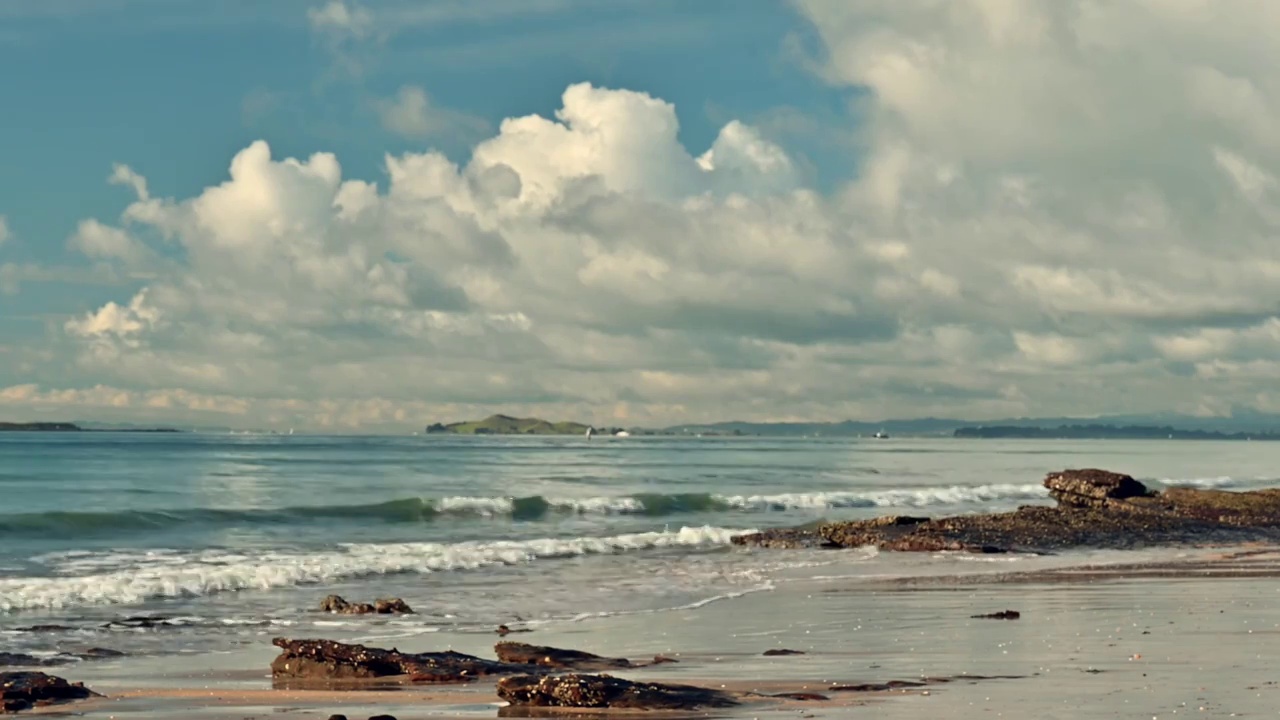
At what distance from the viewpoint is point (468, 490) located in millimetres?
75625

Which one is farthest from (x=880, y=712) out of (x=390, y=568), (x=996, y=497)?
(x=996, y=497)

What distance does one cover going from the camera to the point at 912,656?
55.8 ft

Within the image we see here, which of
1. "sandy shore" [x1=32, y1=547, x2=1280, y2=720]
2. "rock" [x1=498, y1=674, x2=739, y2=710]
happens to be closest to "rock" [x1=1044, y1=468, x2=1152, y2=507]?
"sandy shore" [x1=32, y1=547, x2=1280, y2=720]

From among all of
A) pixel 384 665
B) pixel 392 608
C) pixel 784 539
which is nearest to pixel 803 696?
pixel 384 665

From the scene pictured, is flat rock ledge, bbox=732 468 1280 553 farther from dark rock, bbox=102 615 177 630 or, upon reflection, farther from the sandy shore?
dark rock, bbox=102 615 177 630

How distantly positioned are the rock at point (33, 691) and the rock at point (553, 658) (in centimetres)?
471

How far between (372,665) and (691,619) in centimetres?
800

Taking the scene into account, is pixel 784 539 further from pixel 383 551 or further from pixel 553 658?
pixel 553 658

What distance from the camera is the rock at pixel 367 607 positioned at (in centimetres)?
2370

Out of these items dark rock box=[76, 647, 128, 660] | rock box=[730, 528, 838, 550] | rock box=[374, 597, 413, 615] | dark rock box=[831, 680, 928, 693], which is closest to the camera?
dark rock box=[831, 680, 928, 693]

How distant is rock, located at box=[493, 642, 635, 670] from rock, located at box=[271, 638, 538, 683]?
1.46 ft

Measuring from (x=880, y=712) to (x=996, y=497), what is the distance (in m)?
63.4

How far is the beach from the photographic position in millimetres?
13898

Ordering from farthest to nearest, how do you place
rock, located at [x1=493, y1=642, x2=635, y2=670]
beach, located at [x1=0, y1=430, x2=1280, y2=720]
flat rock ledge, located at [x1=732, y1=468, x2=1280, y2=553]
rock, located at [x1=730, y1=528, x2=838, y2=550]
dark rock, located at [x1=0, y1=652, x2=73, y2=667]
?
1. rock, located at [x1=730, y1=528, x2=838, y2=550]
2. flat rock ledge, located at [x1=732, y1=468, x2=1280, y2=553]
3. dark rock, located at [x1=0, y1=652, x2=73, y2=667]
4. rock, located at [x1=493, y1=642, x2=635, y2=670]
5. beach, located at [x1=0, y1=430, x2=1280, y2=720]
